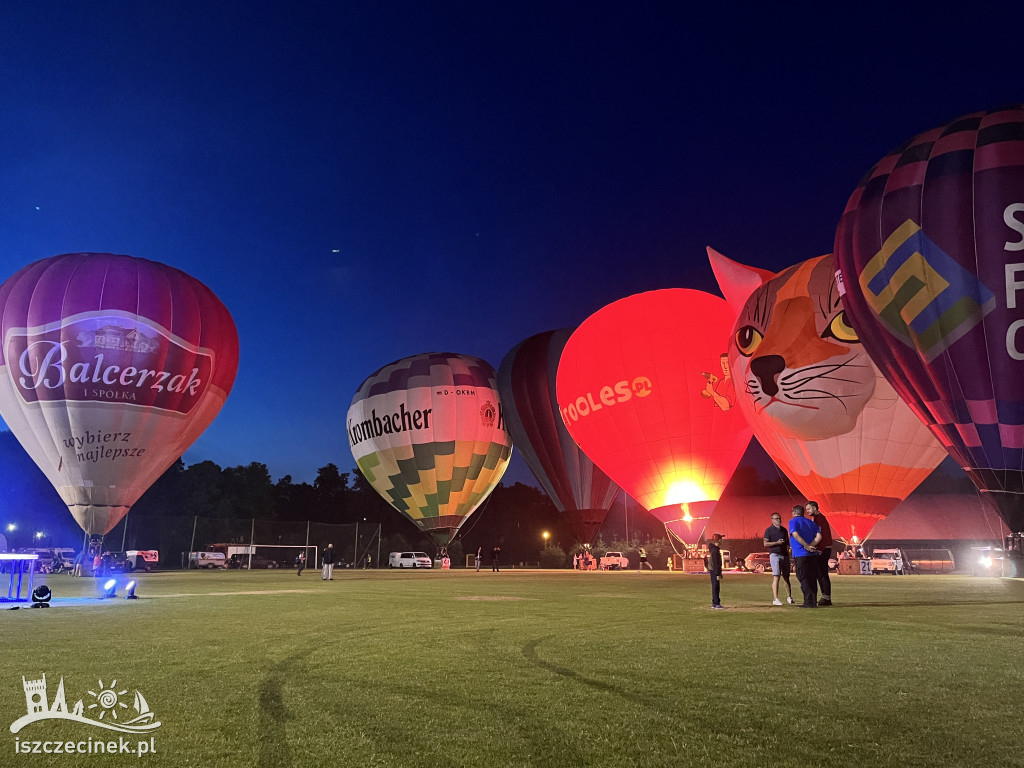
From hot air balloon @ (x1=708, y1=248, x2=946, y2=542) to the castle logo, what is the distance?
1786cm

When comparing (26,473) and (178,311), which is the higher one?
(178,311)

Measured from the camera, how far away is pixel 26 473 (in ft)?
169

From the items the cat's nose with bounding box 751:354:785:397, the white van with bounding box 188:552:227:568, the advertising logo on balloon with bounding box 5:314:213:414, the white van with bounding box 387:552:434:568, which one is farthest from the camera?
the white van with bounding box 387:552:434:568

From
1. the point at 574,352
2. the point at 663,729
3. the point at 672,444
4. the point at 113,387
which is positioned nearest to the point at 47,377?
the point at 113,387

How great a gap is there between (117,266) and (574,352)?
1595 cm

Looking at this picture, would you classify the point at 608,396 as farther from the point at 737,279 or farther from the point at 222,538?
the point at 222,538

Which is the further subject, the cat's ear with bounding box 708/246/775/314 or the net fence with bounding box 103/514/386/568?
the net fence with bounding box 103/514/386/568

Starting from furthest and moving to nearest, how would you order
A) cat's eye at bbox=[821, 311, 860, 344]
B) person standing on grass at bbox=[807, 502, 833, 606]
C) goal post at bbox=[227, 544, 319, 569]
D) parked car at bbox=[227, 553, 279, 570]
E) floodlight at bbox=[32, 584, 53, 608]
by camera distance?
goal post at bbox=[227, 544, 319, 569]
parked car at bbox=[227, 553, 279, 570]
cat's eye at bbox=[821, 311, 860, 344]
floodlight at bbox=[32, 584, 53, 608]
person standing on grass at bbox=[807, 502, 833, 606]

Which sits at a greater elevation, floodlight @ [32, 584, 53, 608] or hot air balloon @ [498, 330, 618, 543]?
hot air balloon @ [498, 330, 618, 543]

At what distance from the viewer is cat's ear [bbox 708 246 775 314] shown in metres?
22.5

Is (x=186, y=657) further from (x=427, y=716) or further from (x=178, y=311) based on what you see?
(x=178, y=311)

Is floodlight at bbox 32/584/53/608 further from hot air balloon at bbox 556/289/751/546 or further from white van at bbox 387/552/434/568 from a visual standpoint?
white van at bbox 387/552/434/568

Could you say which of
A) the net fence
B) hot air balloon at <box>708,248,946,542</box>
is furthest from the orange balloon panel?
the net fence

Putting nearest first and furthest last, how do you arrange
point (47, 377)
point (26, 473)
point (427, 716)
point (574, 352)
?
point (427, 716) < point (47, 377) < point (574, 352) < point (26, 473)
